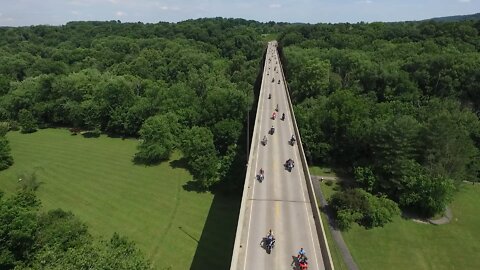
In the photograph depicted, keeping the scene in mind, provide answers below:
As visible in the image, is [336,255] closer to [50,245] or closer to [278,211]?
[278,211]

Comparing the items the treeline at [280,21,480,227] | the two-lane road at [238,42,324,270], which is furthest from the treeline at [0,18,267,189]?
the treeline at [280,21,480,227]

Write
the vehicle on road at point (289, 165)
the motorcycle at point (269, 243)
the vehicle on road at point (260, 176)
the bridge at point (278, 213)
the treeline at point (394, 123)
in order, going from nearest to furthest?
the bridge at point (278, 213)
the motorcycle at point (269, 243)
the vehicle on road at point (260, 176)
the vehicle on road at point (289, 165)
the treeline at point (394, 123)

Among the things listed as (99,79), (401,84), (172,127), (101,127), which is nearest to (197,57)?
(99,79)

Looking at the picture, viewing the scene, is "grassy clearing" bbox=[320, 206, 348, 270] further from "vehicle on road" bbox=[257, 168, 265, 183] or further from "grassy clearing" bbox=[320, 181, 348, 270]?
"vehicle on road" bbox=[257, 168, 265, 183]

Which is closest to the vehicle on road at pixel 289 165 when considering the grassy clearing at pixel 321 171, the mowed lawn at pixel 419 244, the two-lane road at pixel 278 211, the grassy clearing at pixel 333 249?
the two-lane road at pixel 278 211

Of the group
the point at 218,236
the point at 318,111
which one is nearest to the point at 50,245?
the point at 218,236

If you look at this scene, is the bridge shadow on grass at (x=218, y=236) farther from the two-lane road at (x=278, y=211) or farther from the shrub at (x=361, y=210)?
the shrub at (x=361, y=210)

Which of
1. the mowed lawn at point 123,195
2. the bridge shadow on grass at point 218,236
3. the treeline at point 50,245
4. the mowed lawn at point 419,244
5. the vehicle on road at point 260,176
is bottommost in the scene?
the mowed lawn at point 419,244
